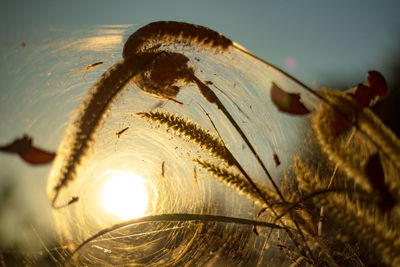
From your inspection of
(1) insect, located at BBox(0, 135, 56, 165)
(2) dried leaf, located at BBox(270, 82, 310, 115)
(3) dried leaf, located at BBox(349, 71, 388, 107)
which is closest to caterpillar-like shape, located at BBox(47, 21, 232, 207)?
(1) insect, located at BBox(0, 135, 56, 165)

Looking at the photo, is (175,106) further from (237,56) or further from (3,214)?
(3,214)

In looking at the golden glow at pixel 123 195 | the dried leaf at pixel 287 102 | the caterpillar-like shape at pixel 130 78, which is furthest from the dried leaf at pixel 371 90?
the golden glow at pixel 123 195

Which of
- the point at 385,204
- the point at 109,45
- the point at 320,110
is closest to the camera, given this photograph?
the point at 385,204

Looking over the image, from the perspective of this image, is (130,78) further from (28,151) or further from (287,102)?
(287,102)

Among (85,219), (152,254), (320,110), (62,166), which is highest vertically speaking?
(320,110)

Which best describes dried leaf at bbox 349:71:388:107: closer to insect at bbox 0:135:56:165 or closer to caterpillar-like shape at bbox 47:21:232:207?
caterpillar-like shape at bbox 47:21:232:207

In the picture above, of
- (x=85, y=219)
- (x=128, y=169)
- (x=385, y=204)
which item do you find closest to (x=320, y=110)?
(x=385, y=204)

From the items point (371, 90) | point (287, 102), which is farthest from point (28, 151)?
point (371, 90)
